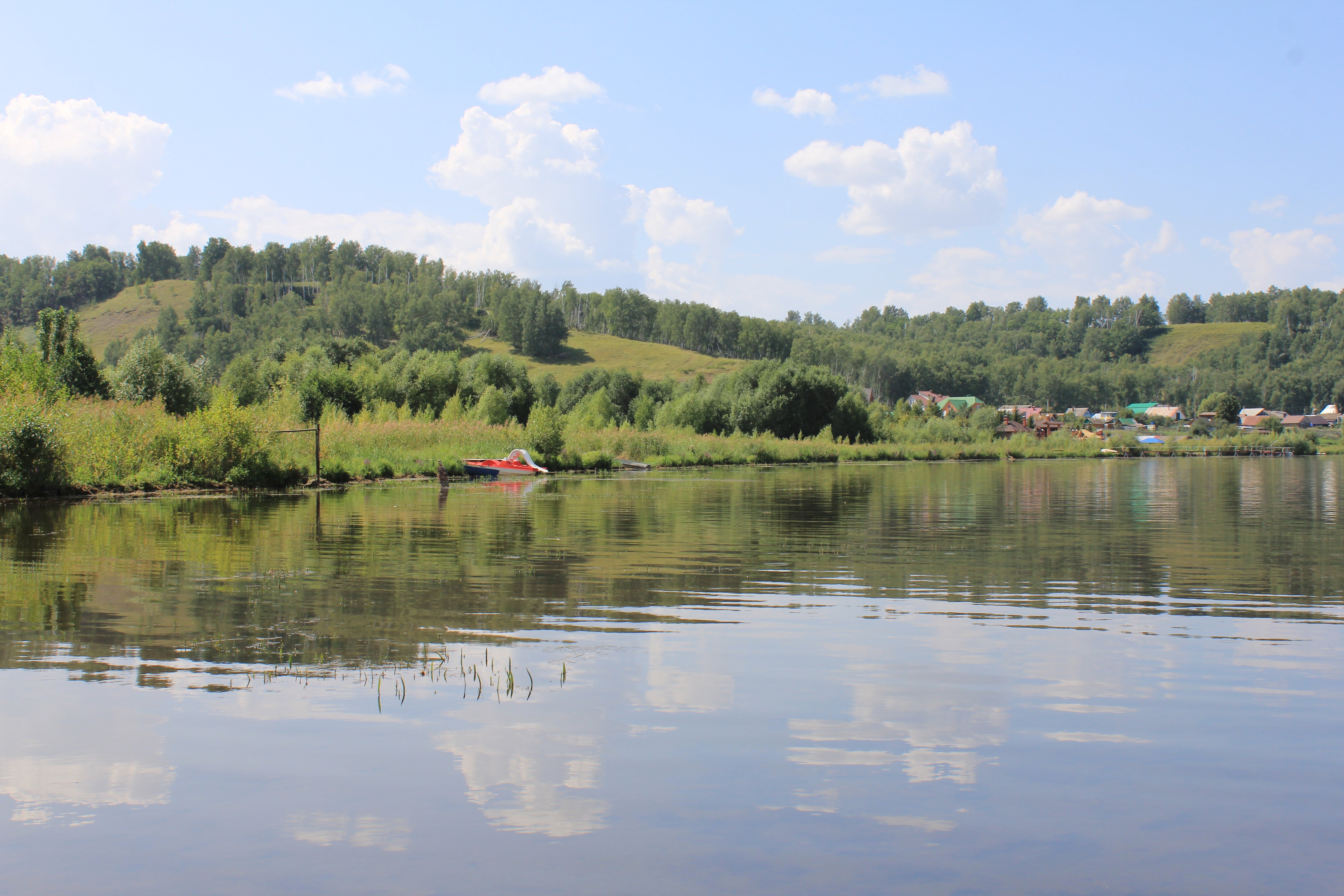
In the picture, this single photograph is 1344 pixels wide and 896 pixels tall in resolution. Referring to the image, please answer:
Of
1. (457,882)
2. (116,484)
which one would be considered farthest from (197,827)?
(116,484)

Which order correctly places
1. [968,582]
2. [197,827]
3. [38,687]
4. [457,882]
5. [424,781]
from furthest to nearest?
[968,582], [38,687], [424,781], [197,827], [457,882]

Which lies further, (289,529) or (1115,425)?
(1115,425)

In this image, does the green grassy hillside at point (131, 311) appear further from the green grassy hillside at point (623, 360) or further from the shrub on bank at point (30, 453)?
the shrub on bank at point (30, 453)

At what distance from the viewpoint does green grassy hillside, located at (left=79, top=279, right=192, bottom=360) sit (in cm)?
16875

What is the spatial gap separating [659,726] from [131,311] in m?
204

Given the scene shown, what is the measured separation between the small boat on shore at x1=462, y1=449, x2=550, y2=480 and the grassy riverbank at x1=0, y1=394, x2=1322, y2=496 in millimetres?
785

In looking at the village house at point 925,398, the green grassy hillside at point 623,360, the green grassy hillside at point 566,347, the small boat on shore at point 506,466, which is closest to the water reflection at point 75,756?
the small boat on shore at point 506,466

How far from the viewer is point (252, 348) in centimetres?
14862

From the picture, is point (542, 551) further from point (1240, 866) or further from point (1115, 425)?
point (1115, 425)

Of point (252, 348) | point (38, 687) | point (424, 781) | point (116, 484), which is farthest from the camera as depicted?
point (252, 348)

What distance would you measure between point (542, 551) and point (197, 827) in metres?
12.4

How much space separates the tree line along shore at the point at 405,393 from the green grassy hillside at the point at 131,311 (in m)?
2.18

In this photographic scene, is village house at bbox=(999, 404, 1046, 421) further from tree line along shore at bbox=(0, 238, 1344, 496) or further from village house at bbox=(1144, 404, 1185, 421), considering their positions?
village house at bbox=(1144, 404, 1185, 421)

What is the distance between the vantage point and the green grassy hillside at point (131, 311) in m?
169
